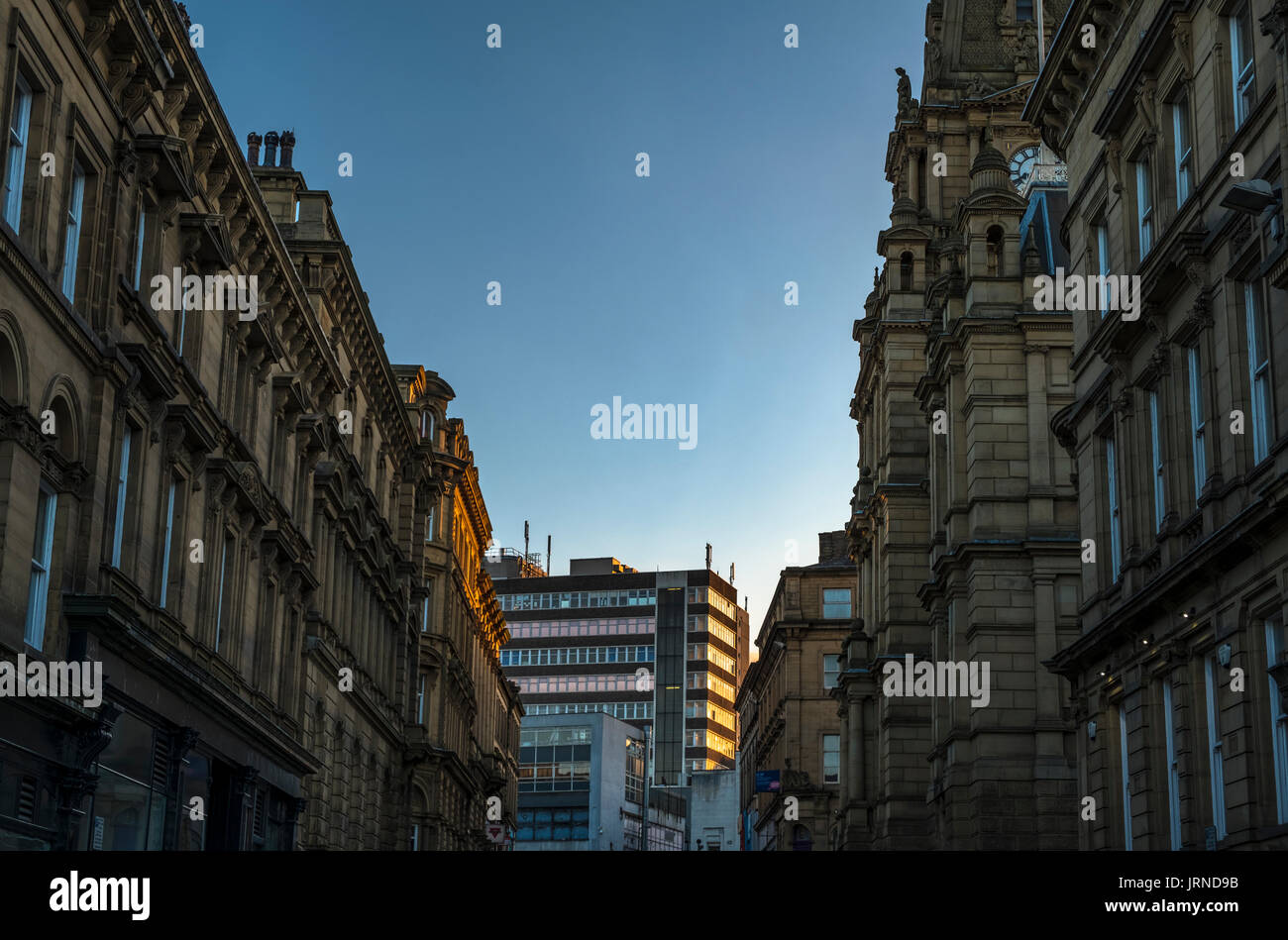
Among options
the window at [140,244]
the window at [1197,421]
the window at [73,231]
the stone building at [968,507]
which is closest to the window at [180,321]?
the window at [140,244]

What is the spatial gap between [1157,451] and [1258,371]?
15.8 ft

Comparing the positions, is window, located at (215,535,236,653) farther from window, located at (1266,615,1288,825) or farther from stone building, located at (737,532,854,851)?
stone building, located at (737,532,854,851)

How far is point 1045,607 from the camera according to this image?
147 feet

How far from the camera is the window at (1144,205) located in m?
29.6

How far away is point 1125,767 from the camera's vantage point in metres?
30.1

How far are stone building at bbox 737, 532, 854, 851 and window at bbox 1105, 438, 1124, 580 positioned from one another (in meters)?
48.5

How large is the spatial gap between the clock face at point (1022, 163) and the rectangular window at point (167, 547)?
135 feet

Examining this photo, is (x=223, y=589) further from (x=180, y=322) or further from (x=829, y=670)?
(x=829, y=670)

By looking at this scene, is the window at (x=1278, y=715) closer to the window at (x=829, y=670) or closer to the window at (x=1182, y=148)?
the window at (x=1182, y=148)

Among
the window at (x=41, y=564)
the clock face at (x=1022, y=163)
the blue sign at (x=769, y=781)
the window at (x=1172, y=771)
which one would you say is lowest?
the window at (x=1172, y=771)

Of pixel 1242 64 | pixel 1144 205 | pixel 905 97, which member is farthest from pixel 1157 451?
pixel 905 97

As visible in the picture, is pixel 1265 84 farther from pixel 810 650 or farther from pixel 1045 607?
pixel 810 650

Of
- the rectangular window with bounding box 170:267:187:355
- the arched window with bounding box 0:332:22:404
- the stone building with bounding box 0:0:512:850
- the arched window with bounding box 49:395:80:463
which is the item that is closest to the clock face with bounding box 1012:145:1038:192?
the stone building with bounding box 0:0:512:850
